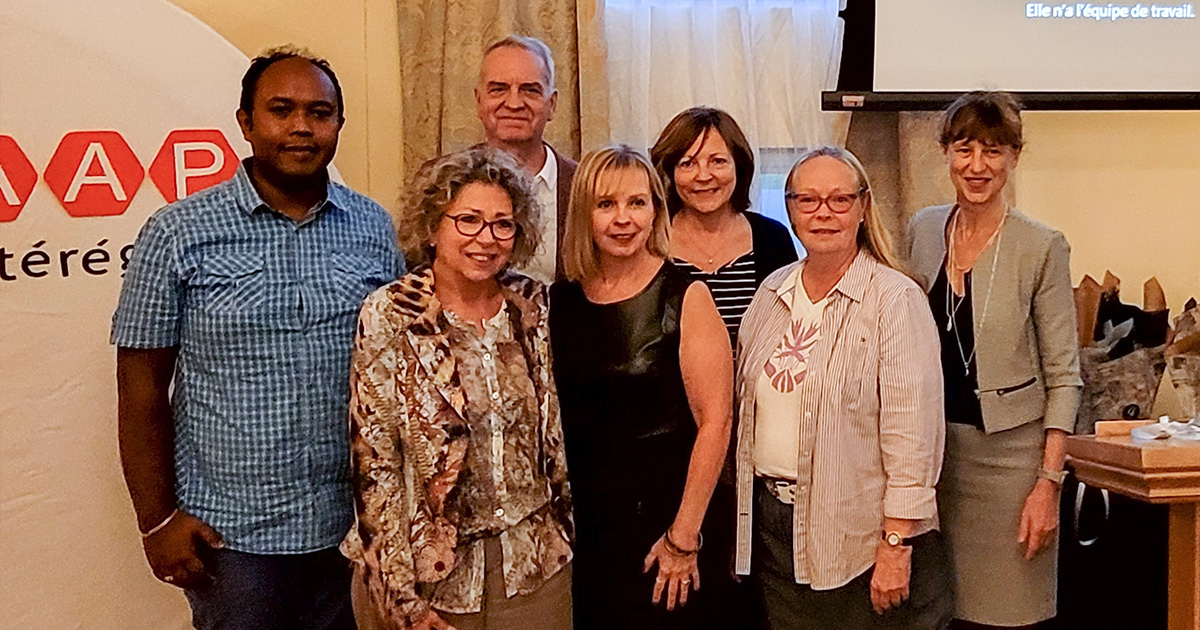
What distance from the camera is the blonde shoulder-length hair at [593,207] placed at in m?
1.71

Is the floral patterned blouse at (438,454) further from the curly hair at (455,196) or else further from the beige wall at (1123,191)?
the beige wall at (1123,191)

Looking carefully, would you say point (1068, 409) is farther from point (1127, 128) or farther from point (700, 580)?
point (1127, 128)

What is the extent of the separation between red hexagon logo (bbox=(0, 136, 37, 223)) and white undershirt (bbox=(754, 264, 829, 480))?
1411 millimetres

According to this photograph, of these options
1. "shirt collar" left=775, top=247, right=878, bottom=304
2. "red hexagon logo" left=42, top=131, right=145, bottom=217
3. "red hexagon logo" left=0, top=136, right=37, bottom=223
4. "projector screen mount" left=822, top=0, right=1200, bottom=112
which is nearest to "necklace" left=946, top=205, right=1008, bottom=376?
"shirt collar" left=775, top=247, right=878, bottom=304

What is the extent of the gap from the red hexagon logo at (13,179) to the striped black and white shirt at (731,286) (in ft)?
4.06

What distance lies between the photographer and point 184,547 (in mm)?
1658

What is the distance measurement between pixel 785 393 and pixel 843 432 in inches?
4.6

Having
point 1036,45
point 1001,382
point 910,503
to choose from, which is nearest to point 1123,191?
point 1036,45

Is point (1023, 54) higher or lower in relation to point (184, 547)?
higher

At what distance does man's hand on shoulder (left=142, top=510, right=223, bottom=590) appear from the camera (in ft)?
5.45

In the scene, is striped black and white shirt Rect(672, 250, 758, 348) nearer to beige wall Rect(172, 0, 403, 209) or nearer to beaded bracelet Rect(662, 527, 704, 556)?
beaded bracelet Rect(662, 527, 704, 556)

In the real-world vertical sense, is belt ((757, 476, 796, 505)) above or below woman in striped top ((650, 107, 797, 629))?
below

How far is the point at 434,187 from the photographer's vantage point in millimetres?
1636

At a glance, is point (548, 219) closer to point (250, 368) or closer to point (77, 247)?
point (250, 368)
